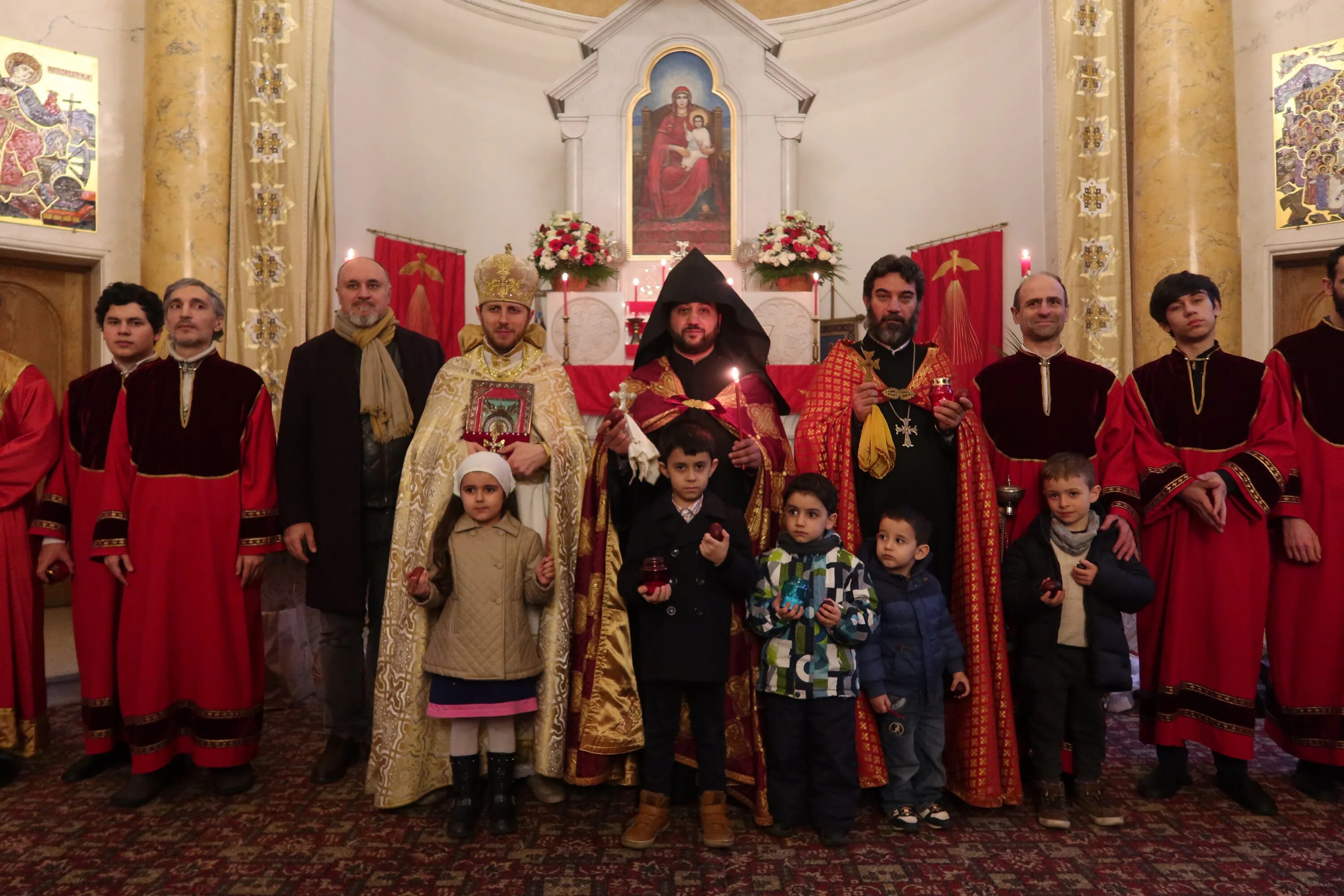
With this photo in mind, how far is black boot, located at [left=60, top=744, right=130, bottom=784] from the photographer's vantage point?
3955 mm

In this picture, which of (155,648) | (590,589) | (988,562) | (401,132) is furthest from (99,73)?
(988,562)

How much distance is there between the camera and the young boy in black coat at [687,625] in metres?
3.23

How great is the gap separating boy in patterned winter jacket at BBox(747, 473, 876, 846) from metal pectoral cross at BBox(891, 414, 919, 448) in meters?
0.57

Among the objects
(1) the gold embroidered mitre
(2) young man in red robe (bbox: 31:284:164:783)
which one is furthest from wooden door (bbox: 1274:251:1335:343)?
(2) young man in red robe (bbox: 31:284:164:783)

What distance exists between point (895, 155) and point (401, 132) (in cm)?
555

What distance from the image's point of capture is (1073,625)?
3512 mm

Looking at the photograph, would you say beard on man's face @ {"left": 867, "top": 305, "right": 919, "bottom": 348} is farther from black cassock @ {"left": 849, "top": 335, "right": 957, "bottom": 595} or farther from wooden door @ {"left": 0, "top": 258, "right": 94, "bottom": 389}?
wooden door @ {"left": 0, "top": 258, "right": 94, "bottom": 389}

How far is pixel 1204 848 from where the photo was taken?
3.24 metres

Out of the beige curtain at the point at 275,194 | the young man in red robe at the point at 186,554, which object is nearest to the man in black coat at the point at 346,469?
the young man in red robe at the point at 186,554

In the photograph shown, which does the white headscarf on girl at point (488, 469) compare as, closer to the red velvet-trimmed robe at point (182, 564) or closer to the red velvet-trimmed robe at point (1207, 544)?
the red velvet-trimmed robe at point (182, 564)

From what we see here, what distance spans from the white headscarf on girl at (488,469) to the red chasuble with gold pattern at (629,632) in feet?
1.31

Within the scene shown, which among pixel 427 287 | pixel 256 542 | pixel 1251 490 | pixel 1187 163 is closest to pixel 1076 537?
pixel 1251 490

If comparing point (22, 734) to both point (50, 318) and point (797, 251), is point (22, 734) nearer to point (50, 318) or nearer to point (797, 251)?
point (50, 318)

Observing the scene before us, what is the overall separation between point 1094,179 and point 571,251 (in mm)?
4488
